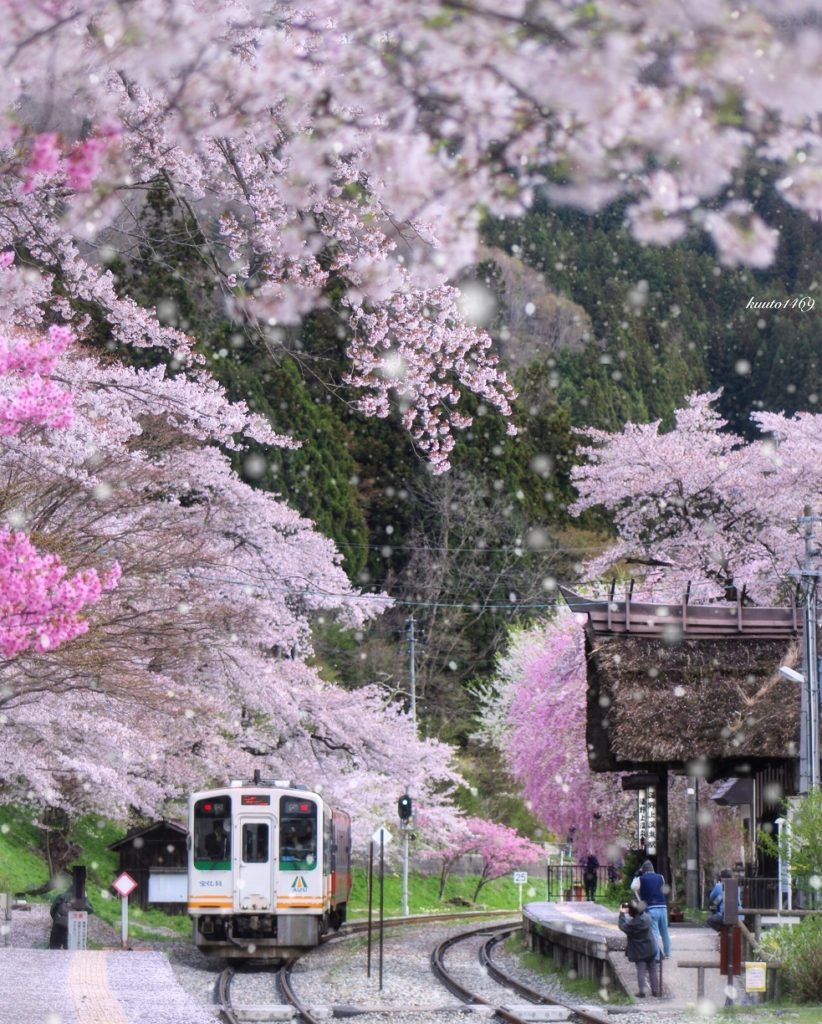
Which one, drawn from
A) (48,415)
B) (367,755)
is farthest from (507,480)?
(48,415)

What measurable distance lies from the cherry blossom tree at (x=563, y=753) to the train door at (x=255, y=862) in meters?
6.83

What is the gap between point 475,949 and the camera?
24141mm

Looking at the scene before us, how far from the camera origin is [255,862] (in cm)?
1945

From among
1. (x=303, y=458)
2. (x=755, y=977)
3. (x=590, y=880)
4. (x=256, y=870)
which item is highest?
(x=303, y=458)

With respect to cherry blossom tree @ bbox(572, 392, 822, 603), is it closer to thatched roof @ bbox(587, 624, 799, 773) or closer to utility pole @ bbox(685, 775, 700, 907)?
utility pole @ bbox(685, 775, 700, 907)

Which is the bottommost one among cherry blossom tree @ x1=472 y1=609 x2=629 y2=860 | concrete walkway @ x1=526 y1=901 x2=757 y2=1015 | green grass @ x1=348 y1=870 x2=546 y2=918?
green grass @ x1=348 y1=870 x2=546 y2=918

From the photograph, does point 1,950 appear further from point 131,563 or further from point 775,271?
point 775,271

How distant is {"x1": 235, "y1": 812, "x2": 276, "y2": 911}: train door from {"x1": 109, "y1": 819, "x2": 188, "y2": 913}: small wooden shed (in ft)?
16.9

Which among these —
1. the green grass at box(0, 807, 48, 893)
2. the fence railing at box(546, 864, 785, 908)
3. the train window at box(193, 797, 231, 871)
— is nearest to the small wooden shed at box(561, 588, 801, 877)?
the fence railing at box(546, 864, 785, 908)

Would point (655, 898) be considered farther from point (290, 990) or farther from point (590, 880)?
point (590, 880)

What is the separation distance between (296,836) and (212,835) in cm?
112

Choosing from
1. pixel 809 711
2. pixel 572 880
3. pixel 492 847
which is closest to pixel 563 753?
pixel 572 880

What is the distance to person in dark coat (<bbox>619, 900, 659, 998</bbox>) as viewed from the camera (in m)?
13.5

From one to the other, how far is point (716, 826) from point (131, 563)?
17974 millimetres
